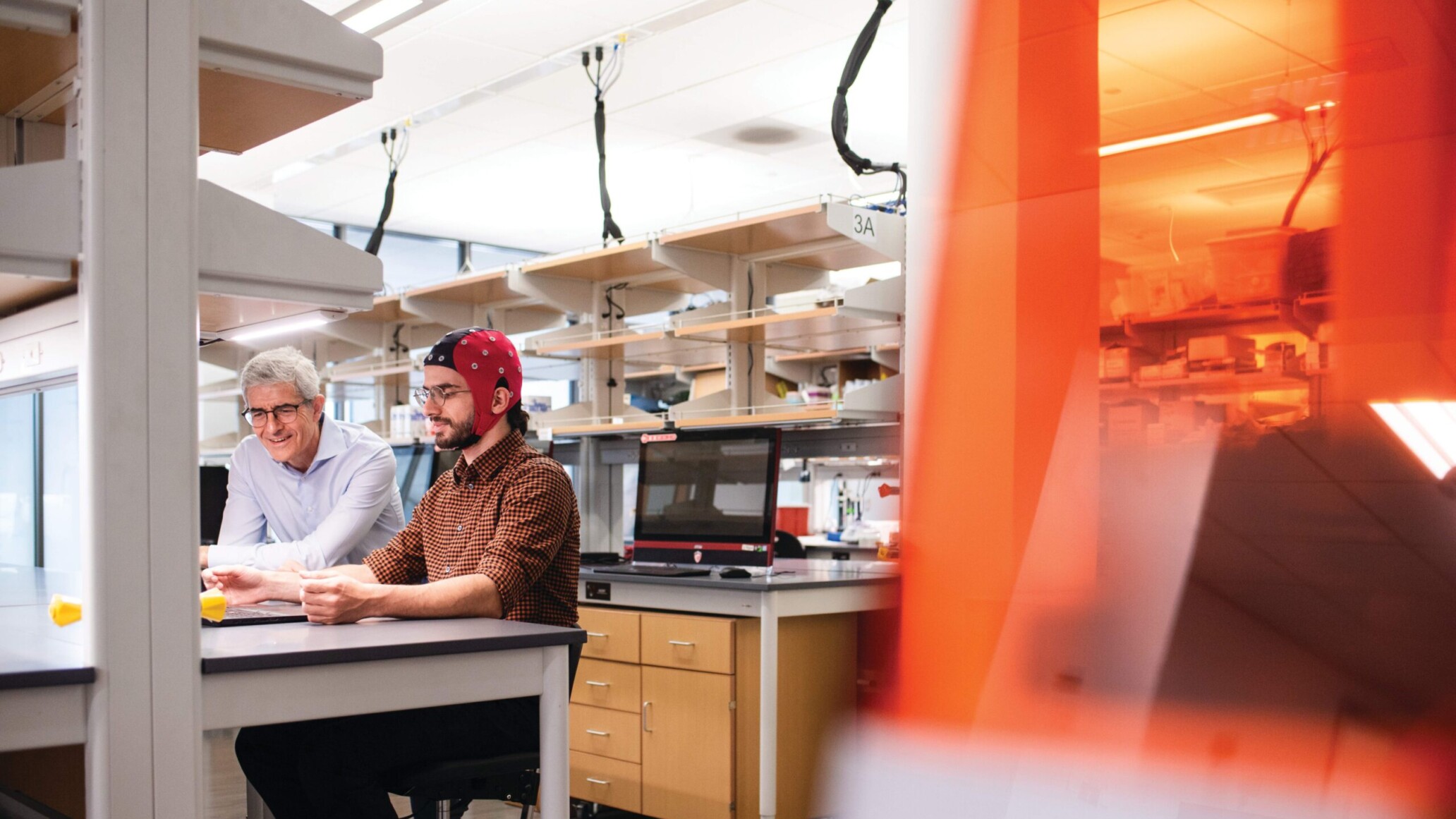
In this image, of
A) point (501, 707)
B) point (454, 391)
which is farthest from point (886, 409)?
point (501, 707)

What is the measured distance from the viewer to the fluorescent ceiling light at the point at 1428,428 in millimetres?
2307

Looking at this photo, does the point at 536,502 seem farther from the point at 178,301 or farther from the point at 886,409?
the point at 886,409

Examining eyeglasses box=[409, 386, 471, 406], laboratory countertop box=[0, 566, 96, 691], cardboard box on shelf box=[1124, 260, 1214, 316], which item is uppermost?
cardboard box on shelf box=[1124, 260, 1214, 316]

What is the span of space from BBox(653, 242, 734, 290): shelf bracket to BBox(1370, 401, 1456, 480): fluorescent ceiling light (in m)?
2.33

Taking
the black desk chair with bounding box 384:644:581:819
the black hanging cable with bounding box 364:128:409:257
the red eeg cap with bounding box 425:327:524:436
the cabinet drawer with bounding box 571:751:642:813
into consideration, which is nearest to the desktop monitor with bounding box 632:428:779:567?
the cabinet drawer with bounding box 571:751:642:813

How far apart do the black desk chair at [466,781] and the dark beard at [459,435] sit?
1.78ft

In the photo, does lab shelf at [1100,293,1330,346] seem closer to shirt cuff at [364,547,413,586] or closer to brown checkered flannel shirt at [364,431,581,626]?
brown checkered flannel shirt at [364,431,581,626]

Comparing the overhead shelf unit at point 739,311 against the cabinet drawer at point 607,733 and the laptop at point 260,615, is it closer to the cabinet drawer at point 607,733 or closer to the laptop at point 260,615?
the cabinet drawer at point 607,733

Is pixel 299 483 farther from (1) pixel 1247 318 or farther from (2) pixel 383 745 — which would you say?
(1) pixel 1247 318

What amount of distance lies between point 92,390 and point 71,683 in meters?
0.37

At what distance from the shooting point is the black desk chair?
5.65 feet

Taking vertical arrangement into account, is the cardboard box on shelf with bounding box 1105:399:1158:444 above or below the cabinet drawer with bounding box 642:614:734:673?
above

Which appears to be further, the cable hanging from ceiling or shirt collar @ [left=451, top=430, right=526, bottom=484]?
the cable hanging from ceiling

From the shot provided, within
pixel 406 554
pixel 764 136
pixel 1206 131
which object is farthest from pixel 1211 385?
pixel 764 136
